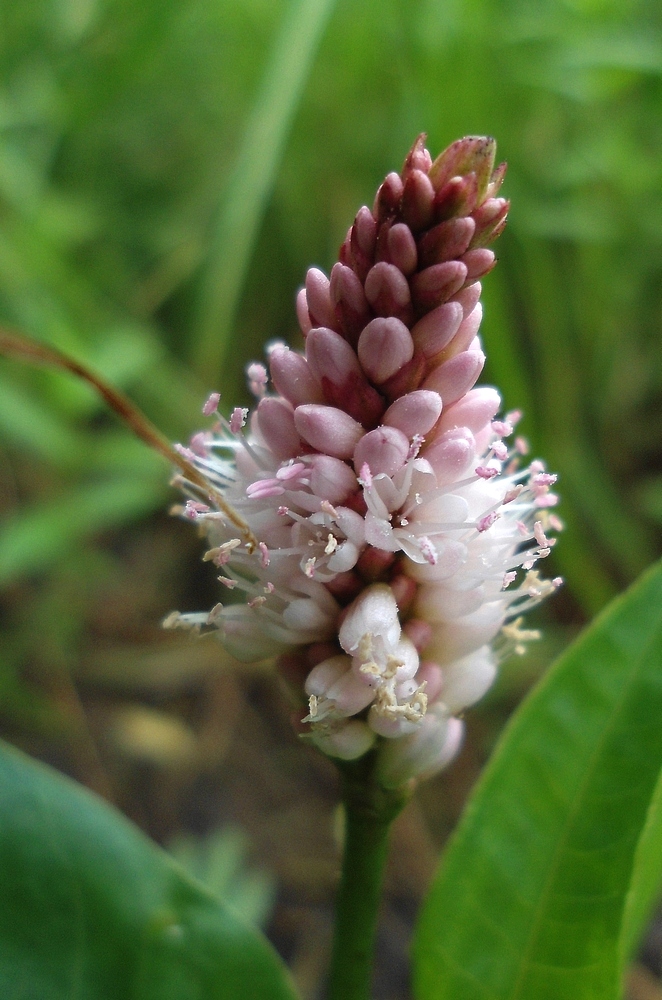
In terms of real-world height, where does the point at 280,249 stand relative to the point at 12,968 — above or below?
above

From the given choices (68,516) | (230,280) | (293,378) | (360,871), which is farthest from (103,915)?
(230,280)

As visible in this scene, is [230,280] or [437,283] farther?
[230,280]

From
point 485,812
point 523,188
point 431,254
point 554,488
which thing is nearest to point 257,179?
point 523,188

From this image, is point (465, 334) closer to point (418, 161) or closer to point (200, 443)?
point (418, 161)

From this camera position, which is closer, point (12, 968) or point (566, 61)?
point (12, 968)

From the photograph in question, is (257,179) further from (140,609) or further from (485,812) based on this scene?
(485,812)

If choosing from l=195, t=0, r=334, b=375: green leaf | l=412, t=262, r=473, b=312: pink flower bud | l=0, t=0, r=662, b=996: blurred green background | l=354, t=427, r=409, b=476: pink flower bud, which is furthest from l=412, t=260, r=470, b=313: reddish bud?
l=195, t=0, r=334, b=375: green leaf

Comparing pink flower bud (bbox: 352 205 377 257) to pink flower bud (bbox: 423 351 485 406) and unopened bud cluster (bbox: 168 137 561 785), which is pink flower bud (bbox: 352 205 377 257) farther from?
pink flower bud (bbox: 423 351 485 406)
